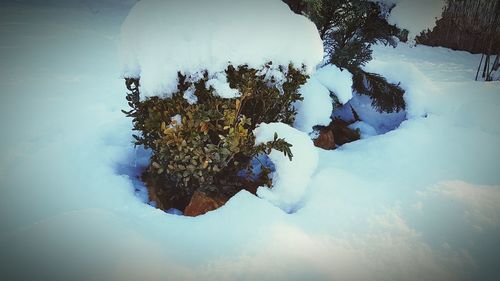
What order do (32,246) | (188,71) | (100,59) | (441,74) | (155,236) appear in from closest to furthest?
(32,246) < (155,236) < (188,71) < (100,59) < (441,74)

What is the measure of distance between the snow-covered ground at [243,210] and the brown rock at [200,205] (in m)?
0.20

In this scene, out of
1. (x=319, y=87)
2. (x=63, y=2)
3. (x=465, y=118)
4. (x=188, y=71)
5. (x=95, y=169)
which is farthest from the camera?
(x=63, y=2)

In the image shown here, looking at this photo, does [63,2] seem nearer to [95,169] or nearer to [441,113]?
[95,169]

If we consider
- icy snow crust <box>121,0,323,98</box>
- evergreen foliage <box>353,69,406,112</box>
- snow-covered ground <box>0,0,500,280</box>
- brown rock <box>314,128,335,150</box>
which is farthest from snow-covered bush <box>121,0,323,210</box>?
evergreen foliage <box>353,69,406,112</box>

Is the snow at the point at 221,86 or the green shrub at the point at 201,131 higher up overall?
the snow at the point at 221,86

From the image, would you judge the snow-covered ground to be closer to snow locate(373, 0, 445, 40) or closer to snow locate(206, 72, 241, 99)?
snow locate(206, 72, 241, 99)

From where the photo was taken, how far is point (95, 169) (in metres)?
2.19

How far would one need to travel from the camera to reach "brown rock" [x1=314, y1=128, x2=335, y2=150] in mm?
3309

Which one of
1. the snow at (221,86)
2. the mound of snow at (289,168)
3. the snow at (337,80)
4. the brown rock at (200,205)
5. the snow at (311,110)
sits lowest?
the brown rock at (200,205)

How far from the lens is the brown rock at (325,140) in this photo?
331cm

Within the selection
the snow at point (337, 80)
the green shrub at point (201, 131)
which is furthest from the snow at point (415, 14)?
the green shrub at point (201, 131)

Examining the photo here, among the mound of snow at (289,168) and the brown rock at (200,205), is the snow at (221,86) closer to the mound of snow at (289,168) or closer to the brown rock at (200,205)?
the mound of snow at (289,168)

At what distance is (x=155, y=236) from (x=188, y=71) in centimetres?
100

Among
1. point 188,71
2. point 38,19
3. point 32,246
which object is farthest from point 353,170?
point 38,19
